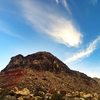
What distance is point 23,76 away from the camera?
7419cm

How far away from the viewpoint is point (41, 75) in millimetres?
78562

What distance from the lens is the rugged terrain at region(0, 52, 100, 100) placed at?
62.0 metres

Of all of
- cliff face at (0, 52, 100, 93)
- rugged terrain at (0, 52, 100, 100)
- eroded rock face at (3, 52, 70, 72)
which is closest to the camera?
rugged terrain at (0, 52, 100, 100)

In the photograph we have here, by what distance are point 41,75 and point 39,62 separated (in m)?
8.90

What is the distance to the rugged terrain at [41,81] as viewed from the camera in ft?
203

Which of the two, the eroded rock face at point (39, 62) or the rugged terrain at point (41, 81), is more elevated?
the eroded rock face at point (39, 62)

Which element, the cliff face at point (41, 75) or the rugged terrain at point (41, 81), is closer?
the rugged terrain at point (41, 81)

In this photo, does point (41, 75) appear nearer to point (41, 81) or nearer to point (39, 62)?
point (41, 81)

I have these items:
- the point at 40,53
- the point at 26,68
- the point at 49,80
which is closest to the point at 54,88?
the point at 49,80

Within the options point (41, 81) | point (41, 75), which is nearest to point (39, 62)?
point (41, 75)

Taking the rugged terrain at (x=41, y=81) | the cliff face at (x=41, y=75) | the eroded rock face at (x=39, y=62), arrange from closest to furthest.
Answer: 1. the rugged terrain at (x=41, y=81)
2. the cliff face at (x=41, y=75)
3. the eroded rock face at (x=39, y=62)

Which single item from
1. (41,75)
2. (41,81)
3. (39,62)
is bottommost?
(41,81)

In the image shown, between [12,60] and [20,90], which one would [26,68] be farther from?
[20,90]

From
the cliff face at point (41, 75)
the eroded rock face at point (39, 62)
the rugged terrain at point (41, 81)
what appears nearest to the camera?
the rugged terrain at point (41, 81)
